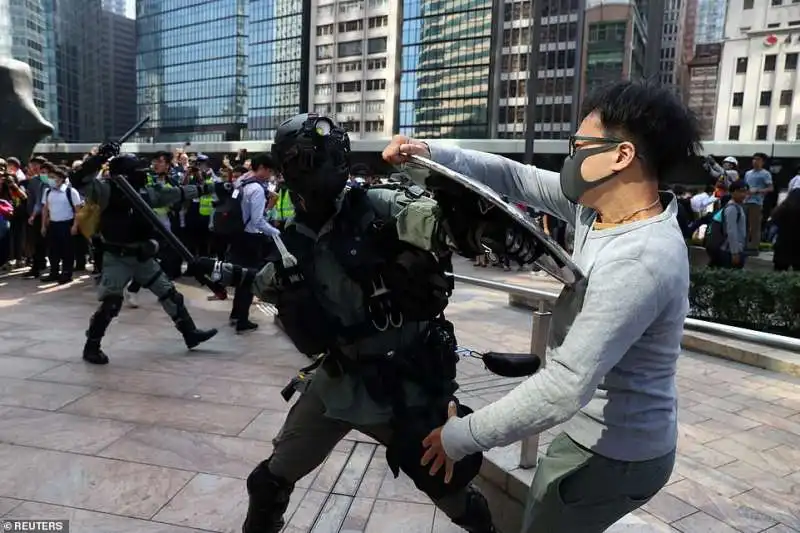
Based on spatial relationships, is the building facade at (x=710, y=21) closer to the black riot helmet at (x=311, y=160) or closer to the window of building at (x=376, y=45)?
the window of building at (x=376, y=45)

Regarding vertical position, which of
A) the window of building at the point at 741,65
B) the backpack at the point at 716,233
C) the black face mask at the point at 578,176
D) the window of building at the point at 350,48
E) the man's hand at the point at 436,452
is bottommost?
the man's hand at the point at 436,452

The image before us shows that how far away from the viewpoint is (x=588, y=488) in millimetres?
1536

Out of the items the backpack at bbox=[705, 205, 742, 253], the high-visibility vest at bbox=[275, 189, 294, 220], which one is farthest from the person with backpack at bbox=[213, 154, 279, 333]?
the backpack at bbox=[705, 205, 742, 253]

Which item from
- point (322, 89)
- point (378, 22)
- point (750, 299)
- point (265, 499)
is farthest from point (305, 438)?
point (322, 89)

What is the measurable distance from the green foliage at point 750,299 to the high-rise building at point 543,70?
72.8m

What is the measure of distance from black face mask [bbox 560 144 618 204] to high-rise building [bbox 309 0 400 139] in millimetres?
90007

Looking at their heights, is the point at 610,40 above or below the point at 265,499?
above

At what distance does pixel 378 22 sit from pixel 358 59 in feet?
20.7

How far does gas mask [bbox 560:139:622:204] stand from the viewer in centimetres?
146

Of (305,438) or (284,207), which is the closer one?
(305,438)

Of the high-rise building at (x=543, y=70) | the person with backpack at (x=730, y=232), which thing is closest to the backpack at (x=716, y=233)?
the person with backpack at (x=730, y=232)

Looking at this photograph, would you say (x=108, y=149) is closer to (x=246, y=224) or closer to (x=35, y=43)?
(x=246, y=224)

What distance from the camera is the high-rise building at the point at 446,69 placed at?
85.8 meters

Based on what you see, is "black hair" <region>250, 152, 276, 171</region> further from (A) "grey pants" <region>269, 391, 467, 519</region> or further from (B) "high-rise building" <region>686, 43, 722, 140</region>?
(B) "high-rise building" <region>686, 43, 722, 140</region>
